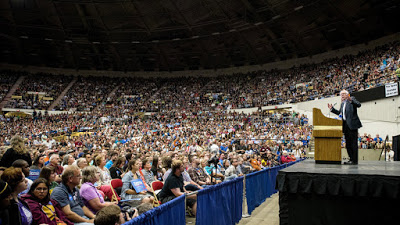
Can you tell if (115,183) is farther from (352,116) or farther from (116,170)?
(352,116)

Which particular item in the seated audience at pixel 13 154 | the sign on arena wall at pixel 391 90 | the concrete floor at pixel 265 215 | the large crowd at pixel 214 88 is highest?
the large crowd at pixel 214 88

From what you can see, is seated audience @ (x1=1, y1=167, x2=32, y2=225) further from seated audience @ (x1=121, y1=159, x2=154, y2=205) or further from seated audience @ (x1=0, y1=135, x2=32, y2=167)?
seated audience @ (x1=0, y1=135, x2=32, y2=167)

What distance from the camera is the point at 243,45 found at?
1203 inches

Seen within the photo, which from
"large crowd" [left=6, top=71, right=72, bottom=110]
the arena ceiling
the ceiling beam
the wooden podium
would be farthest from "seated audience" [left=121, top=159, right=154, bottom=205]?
A: "large crowd" [left=6, top=71, right=72, bottom=110]

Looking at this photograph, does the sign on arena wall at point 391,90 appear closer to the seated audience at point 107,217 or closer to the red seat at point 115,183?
the red seat at point 115,183

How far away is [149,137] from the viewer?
21641mm

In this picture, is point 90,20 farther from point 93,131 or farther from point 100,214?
point 100,214

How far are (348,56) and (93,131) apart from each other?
23.2 m

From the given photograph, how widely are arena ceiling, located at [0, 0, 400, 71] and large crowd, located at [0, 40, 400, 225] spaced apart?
2.40 meters

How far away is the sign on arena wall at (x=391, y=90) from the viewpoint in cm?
1570

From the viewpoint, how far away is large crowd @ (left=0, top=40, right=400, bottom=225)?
4.09 meters

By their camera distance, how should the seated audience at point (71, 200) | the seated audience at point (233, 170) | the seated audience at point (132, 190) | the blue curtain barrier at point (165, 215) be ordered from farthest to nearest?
the seated audience at point (233, 170) < the seated audience at point (132, 190) < the seated audience at point (71, 200) < the blue curtain barrier at point (165, 215)

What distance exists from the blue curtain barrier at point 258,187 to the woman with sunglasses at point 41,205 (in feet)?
15.2

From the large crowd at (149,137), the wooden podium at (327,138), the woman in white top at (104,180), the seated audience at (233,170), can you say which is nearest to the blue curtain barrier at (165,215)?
the large crowd at (149,137)
